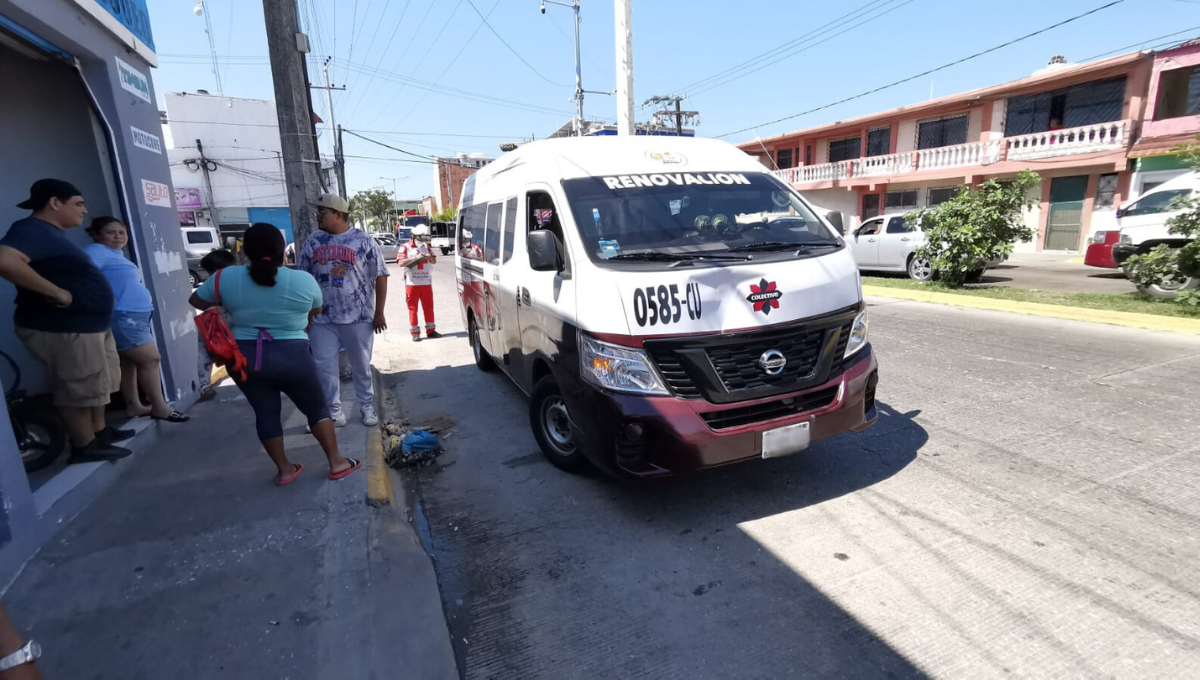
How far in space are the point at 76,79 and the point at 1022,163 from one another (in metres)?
24.1

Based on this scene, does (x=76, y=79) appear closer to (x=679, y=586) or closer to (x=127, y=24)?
(x=127, y=24)

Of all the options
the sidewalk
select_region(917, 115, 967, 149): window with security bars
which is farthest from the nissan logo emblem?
select_region(917, 115, 967, 149): window with security bars

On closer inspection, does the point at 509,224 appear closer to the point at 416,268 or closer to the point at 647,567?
the point at 647,567

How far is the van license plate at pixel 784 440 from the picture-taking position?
3166 mm

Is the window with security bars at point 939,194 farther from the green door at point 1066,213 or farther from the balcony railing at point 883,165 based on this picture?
the green door at point 1066,213

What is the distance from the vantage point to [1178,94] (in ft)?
56.9

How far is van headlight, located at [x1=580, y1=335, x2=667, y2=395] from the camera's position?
306 cm

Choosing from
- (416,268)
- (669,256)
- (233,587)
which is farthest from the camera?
(416,268)

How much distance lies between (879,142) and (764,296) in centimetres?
2696

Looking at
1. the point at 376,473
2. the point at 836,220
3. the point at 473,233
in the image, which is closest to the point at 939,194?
the point at 836,220

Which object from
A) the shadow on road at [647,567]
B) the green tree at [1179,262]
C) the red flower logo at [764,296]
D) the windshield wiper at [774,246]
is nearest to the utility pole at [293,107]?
the shadow on road at [647,567]

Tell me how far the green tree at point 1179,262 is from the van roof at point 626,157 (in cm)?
716

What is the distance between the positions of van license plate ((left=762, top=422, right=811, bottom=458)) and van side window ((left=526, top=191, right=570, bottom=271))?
1530 mm

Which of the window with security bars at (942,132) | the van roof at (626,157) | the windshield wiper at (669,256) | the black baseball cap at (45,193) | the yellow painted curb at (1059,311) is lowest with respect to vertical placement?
the yellow painted curb at (1059,311)
